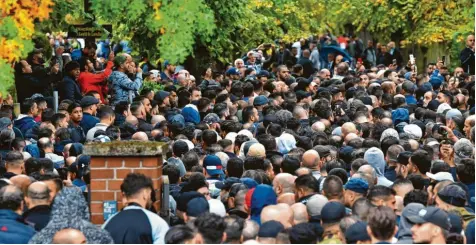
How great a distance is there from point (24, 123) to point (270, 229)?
373 inches

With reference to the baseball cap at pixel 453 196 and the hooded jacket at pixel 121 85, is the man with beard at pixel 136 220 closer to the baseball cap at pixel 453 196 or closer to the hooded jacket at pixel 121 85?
the baseball cap at pixel 453 196

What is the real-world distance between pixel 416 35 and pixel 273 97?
1061 cm

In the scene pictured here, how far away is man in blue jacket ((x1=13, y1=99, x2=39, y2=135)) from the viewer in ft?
67.7

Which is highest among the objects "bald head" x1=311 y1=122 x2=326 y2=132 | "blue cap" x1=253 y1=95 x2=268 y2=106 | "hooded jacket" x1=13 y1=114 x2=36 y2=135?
"blue cap" x1=253 y1=95 x2=268 y2=106

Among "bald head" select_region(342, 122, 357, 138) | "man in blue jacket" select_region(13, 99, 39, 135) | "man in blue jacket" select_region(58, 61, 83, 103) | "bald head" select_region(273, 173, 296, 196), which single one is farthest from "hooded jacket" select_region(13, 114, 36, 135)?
"bald head" select_region(273, 173, 296, 196)

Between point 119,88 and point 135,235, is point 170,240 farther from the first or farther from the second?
point 119,88

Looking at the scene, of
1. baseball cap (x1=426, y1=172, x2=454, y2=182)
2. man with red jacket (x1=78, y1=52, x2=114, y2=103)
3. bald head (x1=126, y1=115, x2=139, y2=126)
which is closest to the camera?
baseball cap (x1=426, y1=172, x2=454, y2=182)

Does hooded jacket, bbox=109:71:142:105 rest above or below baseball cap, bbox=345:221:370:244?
above

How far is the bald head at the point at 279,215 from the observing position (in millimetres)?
12672

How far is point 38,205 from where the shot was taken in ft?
42.2

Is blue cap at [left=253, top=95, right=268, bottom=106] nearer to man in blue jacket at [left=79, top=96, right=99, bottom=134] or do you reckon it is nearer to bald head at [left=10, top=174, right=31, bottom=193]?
man in blue jacket at [left=79, top=96, right=99, bottom=134]

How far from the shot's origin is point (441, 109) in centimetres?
2352

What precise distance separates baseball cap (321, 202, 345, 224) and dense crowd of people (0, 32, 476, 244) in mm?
→ 12

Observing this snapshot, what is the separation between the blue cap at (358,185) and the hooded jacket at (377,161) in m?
2.01
